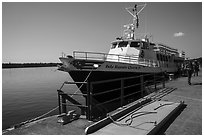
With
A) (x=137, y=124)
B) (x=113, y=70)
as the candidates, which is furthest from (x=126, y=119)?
(x=113, y=70)

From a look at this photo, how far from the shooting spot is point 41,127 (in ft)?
15.5

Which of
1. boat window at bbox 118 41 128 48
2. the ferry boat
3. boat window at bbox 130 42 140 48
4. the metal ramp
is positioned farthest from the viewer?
boat window at bbox 118 41 128 48

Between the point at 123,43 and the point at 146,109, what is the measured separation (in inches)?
393

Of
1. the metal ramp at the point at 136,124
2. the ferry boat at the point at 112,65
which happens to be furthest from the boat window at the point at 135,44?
the metal ramp at the point at 136,124

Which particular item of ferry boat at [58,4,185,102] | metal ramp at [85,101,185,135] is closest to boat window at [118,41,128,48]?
ferry boat at [58,4,185,102]

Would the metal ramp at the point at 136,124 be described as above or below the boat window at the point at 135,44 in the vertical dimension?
below

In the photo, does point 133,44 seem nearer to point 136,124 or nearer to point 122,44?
point 122,44

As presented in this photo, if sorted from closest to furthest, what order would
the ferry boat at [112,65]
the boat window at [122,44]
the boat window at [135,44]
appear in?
the ferry boat at [112,65]
the boat window at [135,44]
the boat window at [122,44]

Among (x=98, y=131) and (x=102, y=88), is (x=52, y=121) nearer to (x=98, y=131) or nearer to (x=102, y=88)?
(x=98, y=131)

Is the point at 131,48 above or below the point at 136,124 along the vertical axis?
above

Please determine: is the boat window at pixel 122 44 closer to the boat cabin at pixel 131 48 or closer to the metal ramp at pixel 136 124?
the boat cabin at pixel 131 48

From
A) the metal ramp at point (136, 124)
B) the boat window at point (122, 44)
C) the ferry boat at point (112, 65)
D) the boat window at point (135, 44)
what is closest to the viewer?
the metal ramp at point (136, 124)

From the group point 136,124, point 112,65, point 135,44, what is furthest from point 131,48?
point 136,124

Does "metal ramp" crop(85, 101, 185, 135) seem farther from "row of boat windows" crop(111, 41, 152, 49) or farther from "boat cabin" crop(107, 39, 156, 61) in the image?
"row of boat windows" crop(111, 41, 152, 49)
